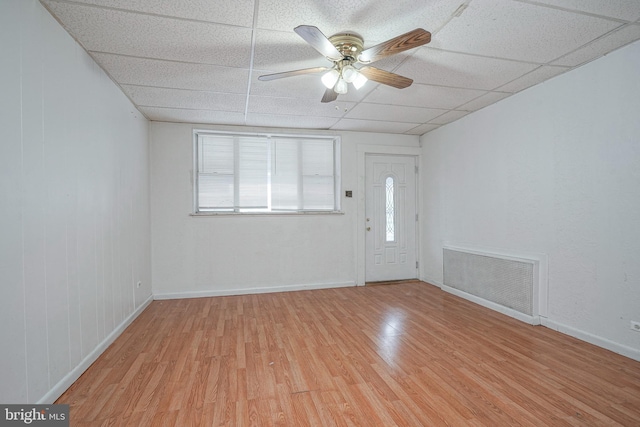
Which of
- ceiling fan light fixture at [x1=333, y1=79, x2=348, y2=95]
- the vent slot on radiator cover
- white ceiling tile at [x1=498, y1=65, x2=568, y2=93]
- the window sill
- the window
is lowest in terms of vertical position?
the vent slot on radiator cover

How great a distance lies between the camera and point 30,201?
1.67 m

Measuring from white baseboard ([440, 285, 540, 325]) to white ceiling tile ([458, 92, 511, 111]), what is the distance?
8.25ft

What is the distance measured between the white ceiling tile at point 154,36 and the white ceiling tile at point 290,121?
1519 mm

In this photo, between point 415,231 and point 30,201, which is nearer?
point 30,201

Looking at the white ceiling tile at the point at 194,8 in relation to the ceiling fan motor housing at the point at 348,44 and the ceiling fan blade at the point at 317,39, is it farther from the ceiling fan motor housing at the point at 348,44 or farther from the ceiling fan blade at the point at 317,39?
the ceiling fan motor housing at the point at 348,44

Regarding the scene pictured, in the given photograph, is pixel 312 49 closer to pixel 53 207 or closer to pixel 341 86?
pixel 341 86

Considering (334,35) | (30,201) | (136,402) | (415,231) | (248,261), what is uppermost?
(334,35)

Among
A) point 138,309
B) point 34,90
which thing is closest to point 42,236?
point 34,90

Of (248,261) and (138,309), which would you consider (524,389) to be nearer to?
(248,261)

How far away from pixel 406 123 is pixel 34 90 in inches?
162

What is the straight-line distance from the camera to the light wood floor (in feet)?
5.75

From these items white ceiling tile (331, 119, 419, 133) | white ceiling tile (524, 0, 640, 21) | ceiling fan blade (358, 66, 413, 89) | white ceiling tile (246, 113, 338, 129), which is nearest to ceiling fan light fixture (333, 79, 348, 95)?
ceiling fan blade (358, 66, 413, 89)

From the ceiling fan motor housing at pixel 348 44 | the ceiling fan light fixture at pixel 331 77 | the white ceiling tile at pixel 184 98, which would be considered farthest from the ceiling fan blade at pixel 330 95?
the white ceiling tile at pixel 184 98

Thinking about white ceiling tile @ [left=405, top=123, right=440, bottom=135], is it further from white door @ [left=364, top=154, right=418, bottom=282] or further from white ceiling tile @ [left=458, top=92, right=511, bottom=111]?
white ceiling tile @ [left=458, top=92, right=511, bottom=111]
